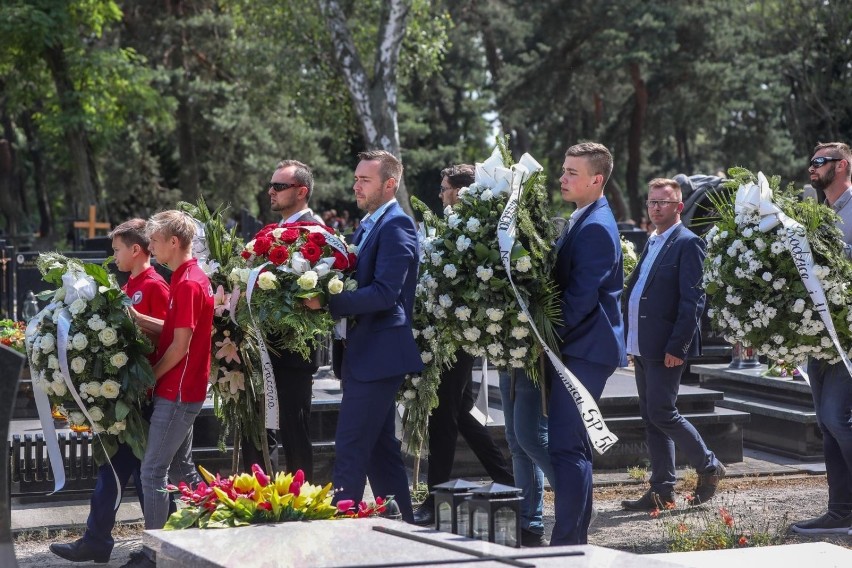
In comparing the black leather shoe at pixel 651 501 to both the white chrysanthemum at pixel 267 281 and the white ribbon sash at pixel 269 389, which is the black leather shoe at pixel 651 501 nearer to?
the white ribbon sash at pixel 269 389

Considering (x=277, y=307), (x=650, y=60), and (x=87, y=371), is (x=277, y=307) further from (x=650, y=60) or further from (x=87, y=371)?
(x=650, y=60)

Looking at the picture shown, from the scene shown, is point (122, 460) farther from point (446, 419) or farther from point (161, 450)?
point (446, 419)

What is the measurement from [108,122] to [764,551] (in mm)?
26769

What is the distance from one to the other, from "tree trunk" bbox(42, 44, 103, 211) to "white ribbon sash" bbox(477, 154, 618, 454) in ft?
80.3

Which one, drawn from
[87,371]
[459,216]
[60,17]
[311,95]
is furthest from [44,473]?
[311,95]

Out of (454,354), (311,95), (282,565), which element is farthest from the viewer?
(311,95)

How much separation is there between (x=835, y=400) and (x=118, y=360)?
4.25 metres

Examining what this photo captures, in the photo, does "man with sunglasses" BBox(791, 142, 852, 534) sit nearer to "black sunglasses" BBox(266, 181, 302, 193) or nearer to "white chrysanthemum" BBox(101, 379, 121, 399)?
"black sunglasses" BBox(266, 181, 302, 193)

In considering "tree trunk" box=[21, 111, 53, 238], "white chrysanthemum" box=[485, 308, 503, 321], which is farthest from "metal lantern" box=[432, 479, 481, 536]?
"tree trunk" box=[21, 111, 53, 238]

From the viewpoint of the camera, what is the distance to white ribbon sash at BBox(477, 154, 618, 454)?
605cm

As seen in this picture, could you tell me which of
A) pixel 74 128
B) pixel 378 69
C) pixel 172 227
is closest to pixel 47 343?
pixel 172 227

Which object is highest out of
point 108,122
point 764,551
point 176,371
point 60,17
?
point 60,17

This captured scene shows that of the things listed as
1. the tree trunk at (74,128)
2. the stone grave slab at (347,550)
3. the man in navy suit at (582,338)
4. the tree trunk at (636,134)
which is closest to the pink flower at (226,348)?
the man in navy suit at (582,338)

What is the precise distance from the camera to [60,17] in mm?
28312
